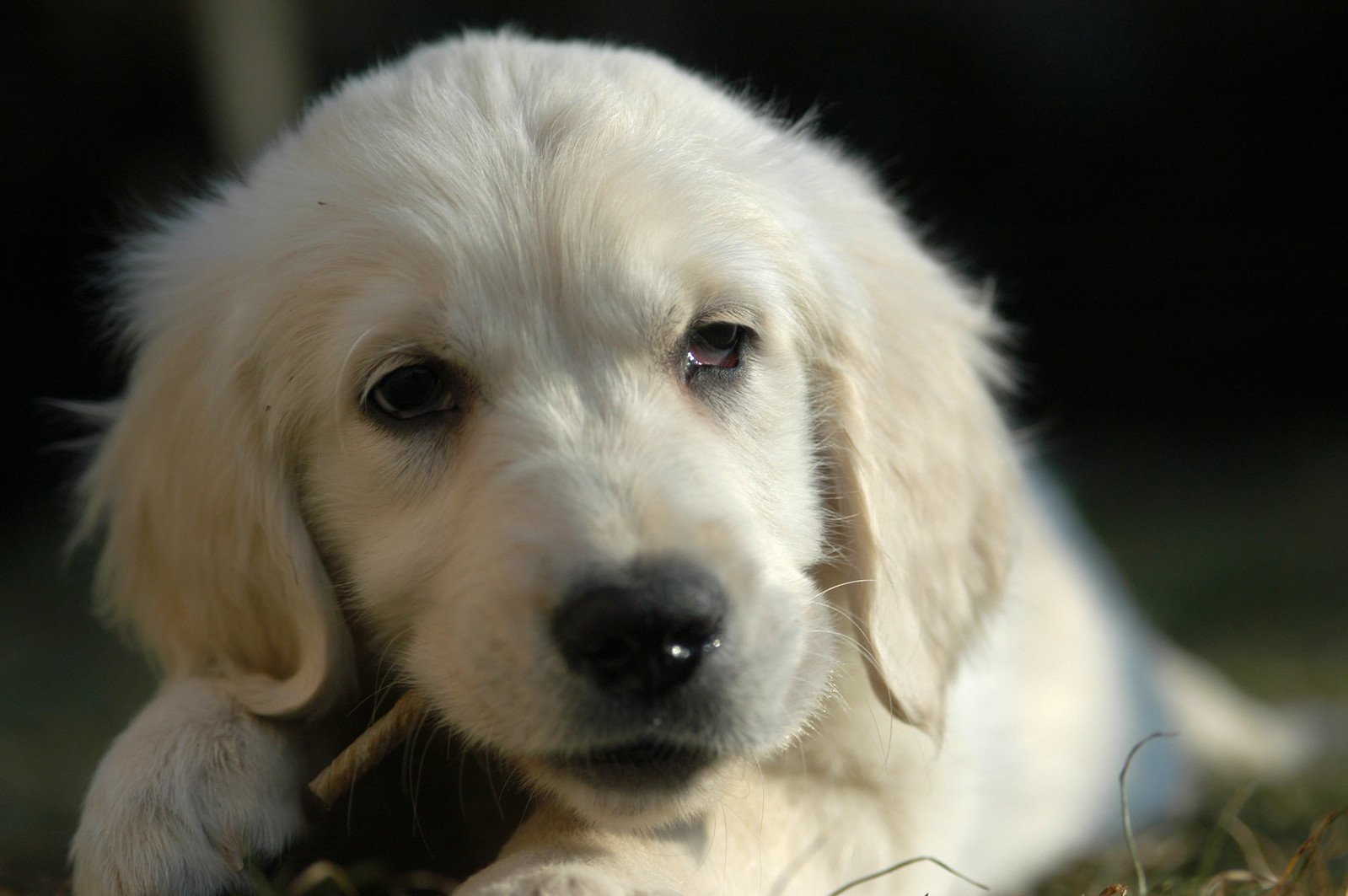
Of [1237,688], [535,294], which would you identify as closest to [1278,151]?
[1237,688]

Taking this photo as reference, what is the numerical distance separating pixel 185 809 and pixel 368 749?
0.32 m

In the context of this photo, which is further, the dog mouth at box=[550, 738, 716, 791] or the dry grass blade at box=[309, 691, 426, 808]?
the dry grass blade at box=[309, 691, 426, 808]

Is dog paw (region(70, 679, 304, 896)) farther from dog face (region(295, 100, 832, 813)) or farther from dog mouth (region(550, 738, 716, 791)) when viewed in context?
dog mouth (region(550, 738, 716, 791))

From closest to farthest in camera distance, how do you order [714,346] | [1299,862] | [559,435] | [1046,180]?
[559,435], [1299,862], [714,346], [1046,180]

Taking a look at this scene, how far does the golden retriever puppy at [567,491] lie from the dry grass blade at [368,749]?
5 centimetres

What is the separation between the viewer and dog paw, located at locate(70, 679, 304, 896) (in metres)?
2.07

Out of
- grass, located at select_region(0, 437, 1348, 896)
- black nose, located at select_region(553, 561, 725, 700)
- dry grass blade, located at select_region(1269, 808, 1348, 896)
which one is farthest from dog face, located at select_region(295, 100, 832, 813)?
dry grass blade, located at select_region(1269, 808, 1348, 896)

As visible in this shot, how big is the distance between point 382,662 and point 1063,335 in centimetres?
770

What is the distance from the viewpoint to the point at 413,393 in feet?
7.98

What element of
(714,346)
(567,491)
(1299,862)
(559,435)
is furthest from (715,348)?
(1299,862)

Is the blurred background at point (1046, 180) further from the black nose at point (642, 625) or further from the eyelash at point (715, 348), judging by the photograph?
the black nose at point (642, 625)

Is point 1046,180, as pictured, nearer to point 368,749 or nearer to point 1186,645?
point 1186,645

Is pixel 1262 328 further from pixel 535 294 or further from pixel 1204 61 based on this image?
pixel 535 294

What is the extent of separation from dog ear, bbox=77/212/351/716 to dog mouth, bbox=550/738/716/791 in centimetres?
60
